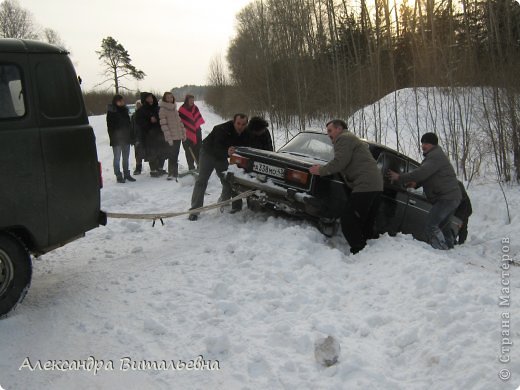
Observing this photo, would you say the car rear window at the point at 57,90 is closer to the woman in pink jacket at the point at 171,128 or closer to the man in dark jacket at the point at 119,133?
the woman in pink jacket at the point at 171,128

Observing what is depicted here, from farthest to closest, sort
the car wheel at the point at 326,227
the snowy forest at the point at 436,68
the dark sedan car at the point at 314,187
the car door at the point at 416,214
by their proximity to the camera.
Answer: the snowy forest at the point at 436,68 < the car door at the point at 416,214 < the car wheel at the point at 326,227 < the dark sedan car at the point at 314,187

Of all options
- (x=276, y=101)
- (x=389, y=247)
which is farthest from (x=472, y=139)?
(x=276, y=101)

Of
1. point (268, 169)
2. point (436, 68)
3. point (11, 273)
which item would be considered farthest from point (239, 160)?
point (436, 68)

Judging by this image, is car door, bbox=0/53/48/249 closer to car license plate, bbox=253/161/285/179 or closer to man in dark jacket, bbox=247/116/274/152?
car license plate, bbox=253/161/285/179

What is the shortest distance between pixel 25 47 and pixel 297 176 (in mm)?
3360

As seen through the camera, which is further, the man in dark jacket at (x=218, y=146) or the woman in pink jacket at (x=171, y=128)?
the woman in pink jacket at (x=171, y=128)

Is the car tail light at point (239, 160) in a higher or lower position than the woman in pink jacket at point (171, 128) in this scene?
lower

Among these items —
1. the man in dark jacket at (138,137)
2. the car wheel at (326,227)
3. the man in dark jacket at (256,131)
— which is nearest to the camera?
the car wheel at (326,227)

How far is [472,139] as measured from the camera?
10.6 metres

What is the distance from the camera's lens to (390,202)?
638 centimetres

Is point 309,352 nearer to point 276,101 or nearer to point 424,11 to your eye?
point 424,11

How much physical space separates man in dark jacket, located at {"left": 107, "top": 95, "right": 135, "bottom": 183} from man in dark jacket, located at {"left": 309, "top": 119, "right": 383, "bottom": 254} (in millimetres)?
5983

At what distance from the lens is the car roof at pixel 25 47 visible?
11.9ft

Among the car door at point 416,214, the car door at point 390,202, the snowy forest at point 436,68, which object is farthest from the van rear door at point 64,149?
the snowy forest at point 436,68
